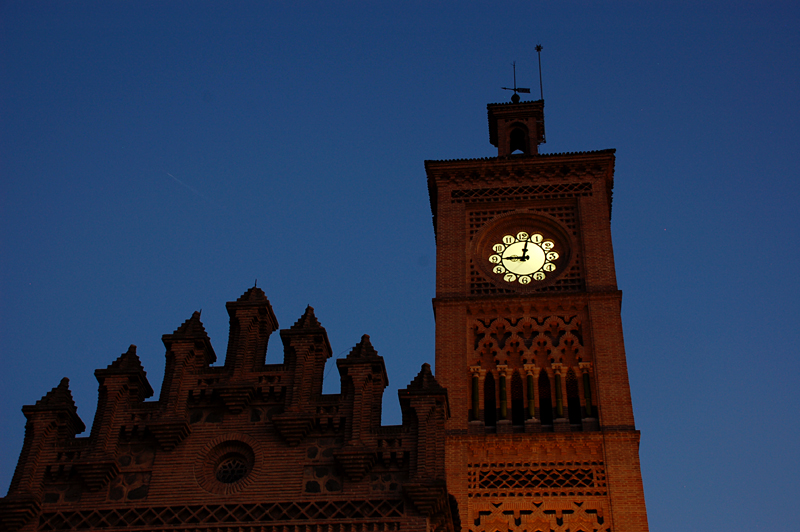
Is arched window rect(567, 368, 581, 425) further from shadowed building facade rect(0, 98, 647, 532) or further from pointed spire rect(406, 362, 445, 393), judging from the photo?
pointed spire rect(406, 362, 445, 393)

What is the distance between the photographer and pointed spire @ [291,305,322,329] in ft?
68.5

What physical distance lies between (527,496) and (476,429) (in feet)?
9.04

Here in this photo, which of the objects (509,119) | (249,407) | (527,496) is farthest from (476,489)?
(509,119)

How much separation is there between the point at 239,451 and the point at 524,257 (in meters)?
19.3

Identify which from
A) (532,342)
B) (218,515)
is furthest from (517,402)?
(218,515)

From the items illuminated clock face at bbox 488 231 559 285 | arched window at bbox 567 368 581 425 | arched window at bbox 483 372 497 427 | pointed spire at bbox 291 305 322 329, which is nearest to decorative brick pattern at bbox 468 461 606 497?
arched window at bbox 567 368 581 425

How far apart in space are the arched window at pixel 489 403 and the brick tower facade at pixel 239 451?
12.9 m

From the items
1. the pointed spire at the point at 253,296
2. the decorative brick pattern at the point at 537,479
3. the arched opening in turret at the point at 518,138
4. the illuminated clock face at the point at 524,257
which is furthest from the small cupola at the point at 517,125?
the pointed spire at the point at 253,296

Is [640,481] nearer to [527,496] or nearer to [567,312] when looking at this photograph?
[527,496]

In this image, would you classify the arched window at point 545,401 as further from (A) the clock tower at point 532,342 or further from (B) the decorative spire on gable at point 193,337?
(B) the decorative spire on gable at point 193,337

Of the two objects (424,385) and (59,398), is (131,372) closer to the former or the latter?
(59,398)

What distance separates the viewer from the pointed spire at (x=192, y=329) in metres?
21.0

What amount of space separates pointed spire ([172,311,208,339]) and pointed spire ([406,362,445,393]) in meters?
4.25

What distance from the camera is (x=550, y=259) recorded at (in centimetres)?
3700
